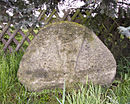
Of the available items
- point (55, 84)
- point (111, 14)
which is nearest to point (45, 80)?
point (55, 84)

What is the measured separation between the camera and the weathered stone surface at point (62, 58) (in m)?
2.01

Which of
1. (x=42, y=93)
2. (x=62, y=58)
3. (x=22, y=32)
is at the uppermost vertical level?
(x=22, y=32)

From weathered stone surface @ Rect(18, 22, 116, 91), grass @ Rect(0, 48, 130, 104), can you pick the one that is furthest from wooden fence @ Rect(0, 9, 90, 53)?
weathered stone surface @ Rect(18, 22, 116, 91)

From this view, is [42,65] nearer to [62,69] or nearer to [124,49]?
[62,69]

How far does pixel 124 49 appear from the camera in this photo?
9.87 feet

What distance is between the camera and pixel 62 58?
2.01 m

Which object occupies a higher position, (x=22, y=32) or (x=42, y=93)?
(x=22, y=32)

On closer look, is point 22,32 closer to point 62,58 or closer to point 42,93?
point 62,58

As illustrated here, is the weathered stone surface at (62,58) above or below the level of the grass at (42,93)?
above

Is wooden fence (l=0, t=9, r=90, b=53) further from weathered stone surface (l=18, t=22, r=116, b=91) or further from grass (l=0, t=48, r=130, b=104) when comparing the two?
weathered stone surface (l=18, t=22, r=116, b=91)

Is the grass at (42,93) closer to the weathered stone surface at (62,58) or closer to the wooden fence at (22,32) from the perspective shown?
the weathered stone surface at (62,58)

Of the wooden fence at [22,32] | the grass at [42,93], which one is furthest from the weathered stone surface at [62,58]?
the wooden fence at [22,32]

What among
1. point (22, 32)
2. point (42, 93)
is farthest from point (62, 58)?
point (22, 32)

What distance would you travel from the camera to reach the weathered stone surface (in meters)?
2.01
